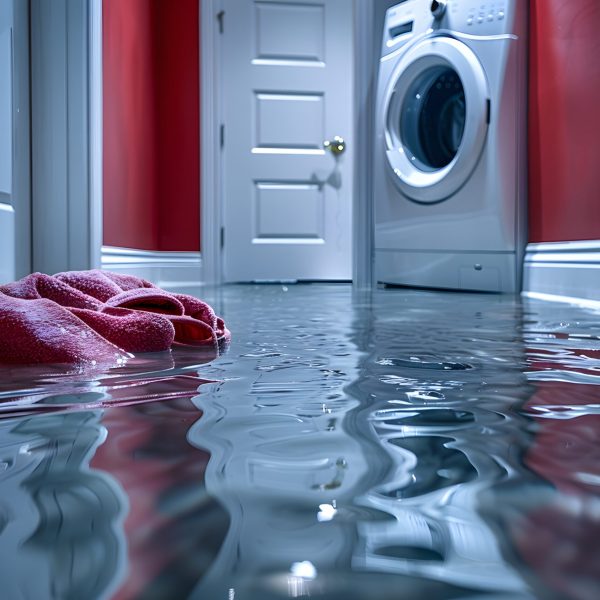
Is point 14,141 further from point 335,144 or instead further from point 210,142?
point 335,144

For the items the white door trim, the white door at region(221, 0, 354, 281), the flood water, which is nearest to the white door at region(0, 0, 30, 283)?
the white door trim

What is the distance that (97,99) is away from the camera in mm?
2057

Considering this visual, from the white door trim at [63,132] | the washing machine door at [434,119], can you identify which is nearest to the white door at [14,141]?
the white door trim at [63,132]

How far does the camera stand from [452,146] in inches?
114

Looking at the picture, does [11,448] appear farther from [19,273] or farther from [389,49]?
[389,49]

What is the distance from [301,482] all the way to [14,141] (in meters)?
1.67

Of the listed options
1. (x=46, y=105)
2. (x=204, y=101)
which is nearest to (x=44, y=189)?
(x=46, y=105)

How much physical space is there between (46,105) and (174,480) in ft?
5.88

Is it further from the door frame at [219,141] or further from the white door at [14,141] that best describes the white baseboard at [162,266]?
the white door at [14,141]

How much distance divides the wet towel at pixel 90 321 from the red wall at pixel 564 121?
1.34m

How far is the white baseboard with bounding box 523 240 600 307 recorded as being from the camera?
1.97 meters

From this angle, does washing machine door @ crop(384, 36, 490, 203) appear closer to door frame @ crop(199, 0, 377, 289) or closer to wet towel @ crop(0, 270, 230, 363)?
door frame @ crop(199, 0, 377, 289)

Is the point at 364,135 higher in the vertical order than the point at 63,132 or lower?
higher

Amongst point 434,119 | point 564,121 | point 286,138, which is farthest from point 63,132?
point 286,138
